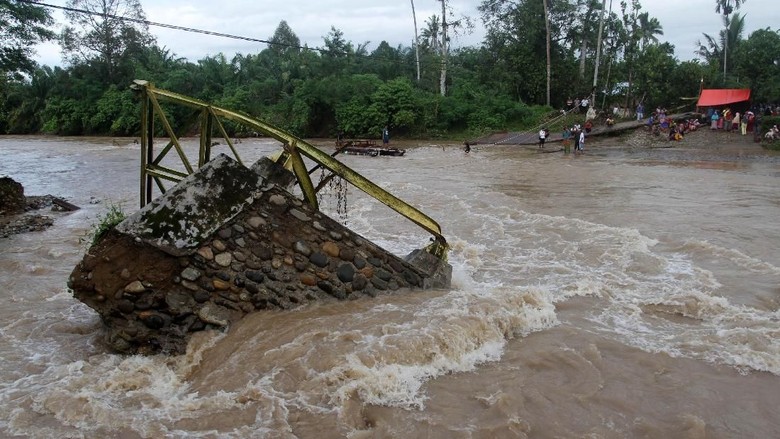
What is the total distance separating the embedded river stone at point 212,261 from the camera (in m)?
4.43

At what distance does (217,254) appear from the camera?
15.4 feet

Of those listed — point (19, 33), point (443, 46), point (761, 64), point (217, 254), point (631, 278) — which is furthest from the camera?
point (443, 46)

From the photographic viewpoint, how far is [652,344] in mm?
4875

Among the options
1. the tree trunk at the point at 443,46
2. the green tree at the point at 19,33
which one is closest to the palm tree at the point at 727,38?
the tree trunk at the point at 443,46

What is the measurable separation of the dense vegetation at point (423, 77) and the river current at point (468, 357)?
19.5m

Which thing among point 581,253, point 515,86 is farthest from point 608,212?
point 515,86

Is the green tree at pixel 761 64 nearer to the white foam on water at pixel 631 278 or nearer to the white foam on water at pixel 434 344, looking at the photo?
the white foam on water at pixel 631 278

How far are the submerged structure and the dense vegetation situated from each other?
66.3 feet

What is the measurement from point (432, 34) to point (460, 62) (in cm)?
438

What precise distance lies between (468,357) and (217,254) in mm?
2247

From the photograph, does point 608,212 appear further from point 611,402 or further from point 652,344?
point 611,402

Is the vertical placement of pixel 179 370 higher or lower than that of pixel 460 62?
lower

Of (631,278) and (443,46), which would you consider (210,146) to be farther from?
(443,46)

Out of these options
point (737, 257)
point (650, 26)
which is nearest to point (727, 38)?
point (650, 26)
